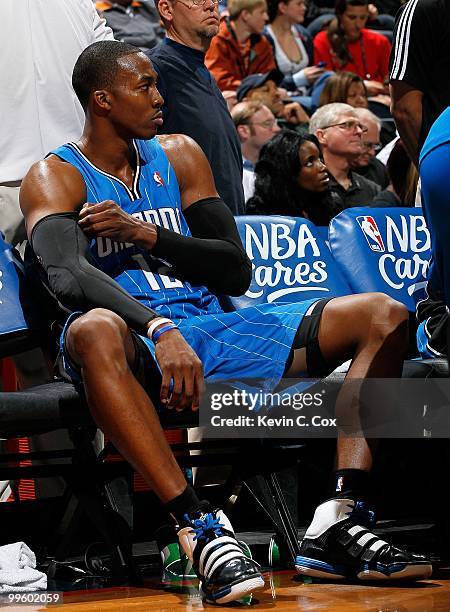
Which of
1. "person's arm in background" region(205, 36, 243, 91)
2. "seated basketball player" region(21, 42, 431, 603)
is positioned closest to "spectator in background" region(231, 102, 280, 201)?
"person's arm in background" region(205, 36, 243, 91)

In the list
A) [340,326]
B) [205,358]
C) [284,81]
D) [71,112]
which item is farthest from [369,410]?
[284,81]

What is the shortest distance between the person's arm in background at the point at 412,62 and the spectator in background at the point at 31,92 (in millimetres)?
1195

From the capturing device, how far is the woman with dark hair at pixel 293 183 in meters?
5.14

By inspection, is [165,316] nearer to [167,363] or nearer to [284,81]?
[167,363]

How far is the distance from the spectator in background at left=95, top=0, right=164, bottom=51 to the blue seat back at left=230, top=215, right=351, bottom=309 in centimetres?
349

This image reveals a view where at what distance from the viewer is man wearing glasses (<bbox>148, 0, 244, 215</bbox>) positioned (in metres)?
4.31

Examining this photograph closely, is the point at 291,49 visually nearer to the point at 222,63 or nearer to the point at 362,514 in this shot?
the point at 222,63

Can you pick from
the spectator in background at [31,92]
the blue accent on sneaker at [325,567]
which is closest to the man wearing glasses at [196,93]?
the spectator in background at [31,92]

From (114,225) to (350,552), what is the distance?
3.88 ft

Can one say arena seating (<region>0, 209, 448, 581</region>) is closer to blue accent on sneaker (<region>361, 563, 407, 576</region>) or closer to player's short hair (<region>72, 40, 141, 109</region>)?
blue accent on sneaker (<region>361, 563, 407, 576</region>)

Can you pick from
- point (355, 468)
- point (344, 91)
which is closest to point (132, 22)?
point (344, 91)

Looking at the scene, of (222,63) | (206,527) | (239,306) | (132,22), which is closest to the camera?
(206,527)

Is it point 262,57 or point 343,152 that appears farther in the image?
point 262,57

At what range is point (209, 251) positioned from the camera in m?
3.48
